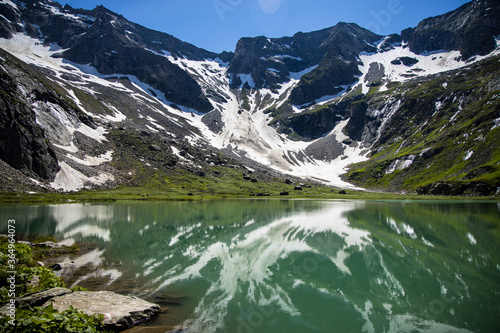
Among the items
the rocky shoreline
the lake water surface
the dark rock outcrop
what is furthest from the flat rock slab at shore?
the dark rock outcrop

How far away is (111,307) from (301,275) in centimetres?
1355

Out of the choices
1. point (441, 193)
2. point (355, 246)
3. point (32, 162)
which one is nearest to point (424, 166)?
point (441, 193)

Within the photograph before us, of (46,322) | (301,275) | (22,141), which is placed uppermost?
(22,141)

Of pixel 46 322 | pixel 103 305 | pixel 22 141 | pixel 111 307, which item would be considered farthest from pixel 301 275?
pixel 22 141

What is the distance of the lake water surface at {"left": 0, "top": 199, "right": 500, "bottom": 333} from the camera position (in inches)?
548

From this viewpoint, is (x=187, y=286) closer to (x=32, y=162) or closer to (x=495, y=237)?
(x=495, y=237)

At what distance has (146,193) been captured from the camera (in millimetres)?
109000

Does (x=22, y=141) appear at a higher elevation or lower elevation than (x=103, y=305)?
higher

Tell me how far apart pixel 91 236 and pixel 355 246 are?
32.3 meters

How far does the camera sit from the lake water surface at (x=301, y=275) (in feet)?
45.7

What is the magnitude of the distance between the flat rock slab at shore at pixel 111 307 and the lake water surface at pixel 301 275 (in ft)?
3.26

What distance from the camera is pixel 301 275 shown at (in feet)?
69.0

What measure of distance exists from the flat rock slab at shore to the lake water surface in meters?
0.99

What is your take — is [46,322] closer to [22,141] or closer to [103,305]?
[103,305]
